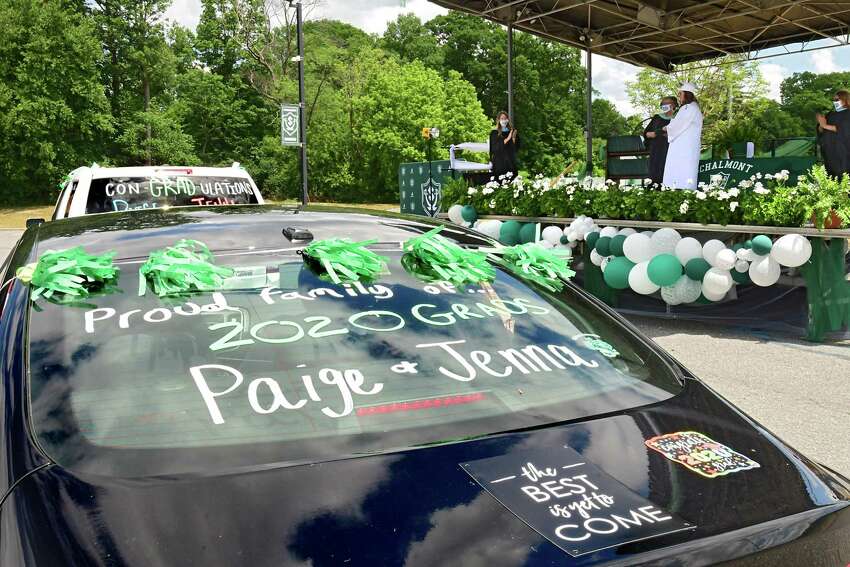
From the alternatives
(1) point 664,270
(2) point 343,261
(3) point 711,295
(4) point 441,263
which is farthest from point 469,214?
(2) point 343,261

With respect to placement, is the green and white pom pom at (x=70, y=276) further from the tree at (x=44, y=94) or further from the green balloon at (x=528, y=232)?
the tree at (x=44, y=94)

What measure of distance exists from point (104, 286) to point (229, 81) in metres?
54.8

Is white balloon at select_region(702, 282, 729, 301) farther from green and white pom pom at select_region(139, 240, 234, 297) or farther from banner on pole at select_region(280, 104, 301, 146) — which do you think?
banner on pole at select_region(280, 104, 301, 146)

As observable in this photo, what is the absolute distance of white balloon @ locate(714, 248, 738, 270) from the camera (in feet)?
25.8

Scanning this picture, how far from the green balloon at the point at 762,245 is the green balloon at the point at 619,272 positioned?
4.57 feet

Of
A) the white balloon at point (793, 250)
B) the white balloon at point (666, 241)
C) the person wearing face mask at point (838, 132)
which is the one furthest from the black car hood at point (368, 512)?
the person wearing face mask at point (838, 132)

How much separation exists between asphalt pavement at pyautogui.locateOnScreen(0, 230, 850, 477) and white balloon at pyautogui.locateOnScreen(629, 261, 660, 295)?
41 cm

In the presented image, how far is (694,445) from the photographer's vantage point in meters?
1.69

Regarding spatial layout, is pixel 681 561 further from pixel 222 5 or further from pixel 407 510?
pixel 222 5

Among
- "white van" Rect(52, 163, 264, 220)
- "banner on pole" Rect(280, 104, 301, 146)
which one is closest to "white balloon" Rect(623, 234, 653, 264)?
"white van" Rect(52, 163, 264, 220)

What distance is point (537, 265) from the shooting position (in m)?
2.58

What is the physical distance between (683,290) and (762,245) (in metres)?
0.96

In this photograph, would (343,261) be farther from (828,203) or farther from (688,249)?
(688,249)

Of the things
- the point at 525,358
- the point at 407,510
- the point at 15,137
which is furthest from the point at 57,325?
the point at 15,137
